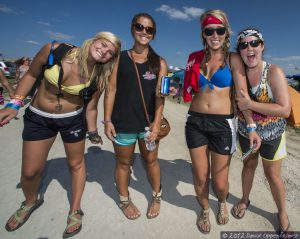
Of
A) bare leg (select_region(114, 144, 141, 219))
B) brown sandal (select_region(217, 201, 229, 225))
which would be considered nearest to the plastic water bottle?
bare leg (select_region(114, 144, 141, 219))

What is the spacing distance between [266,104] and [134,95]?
143cm

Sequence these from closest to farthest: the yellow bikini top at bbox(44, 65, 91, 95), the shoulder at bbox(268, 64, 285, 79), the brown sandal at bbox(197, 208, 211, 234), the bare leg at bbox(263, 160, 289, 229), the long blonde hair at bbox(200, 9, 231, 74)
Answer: the shoulder at bbox(268, 64, 285, 79) → the yellow bikini top at bbox(44, 65, 91, 95) → the long blonde hair at bbox(200, 9, 231, 74) → the bare leg at bbox(263, 160, 289, 229) → the brown sandal at bbox(197, 208, 211, 234)

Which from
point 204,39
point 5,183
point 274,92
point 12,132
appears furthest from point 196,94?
point 12,132

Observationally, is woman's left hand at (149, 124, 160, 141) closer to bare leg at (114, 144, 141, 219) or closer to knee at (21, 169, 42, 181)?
bare leg at (114, 144, 141, 219)

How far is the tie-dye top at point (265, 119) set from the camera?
267 centimetres

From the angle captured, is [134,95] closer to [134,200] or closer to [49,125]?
[49,125]

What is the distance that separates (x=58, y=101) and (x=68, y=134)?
0.39m

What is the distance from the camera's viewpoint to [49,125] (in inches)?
113

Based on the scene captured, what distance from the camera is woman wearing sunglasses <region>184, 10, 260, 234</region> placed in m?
2.76

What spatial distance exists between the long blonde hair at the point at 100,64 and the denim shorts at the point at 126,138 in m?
0.61

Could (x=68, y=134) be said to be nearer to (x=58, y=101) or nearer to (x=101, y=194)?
(x=58, y=101)

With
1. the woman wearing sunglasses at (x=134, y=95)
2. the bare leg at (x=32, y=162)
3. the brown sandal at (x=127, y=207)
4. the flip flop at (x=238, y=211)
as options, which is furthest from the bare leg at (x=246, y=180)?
the bare leg at (x=32, y=162)

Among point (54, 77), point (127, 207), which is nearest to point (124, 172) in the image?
point (127, 207)

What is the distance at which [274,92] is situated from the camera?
2.59 m
